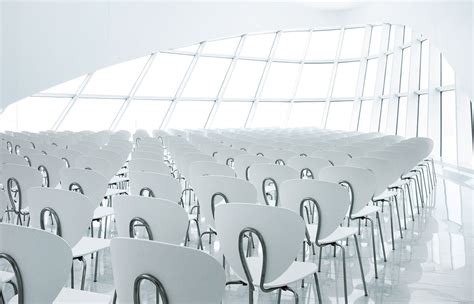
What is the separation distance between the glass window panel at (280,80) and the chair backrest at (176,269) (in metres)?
17.7

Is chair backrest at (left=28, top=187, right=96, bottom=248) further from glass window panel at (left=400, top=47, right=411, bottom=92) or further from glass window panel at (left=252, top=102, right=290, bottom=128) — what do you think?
glass window panel at (left=252, top=102, right=290, bottom=128)

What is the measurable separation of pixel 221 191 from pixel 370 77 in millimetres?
17928

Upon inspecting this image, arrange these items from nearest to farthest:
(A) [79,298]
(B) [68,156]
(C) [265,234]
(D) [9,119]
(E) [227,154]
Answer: (A) [79,298] < (C) [265,234] < (B) [68,156] < (E) [227,154] < (D) [9,119]

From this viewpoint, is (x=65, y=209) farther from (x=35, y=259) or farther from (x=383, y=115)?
(x=383, y=115)

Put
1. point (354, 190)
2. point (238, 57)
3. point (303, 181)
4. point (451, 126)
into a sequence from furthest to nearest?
point (238, 57) → point (451, 126) → point (354, 190) → point (303, 181)

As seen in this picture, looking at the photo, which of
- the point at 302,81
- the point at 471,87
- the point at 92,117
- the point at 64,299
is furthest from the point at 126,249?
the point at 302,81

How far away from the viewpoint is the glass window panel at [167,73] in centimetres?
1681

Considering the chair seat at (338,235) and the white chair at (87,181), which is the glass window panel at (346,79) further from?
the white chair at (87,181)

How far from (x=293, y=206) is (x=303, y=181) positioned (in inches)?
8.9

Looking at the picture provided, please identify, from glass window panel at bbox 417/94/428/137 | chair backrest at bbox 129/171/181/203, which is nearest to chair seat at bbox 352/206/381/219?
chair backrest at bbox 129/171/181/203

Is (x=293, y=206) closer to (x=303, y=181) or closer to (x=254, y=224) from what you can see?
(x=303, y=181)

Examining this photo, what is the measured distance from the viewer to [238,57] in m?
18.2

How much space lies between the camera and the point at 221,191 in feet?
12.0

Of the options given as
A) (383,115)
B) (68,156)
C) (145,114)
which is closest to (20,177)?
(68,156)
